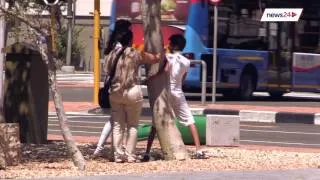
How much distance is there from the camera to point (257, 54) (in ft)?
90.0

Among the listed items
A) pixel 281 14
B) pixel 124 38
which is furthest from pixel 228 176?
pixel 281 14

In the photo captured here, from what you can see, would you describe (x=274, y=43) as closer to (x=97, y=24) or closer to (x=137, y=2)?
(x=137, y=2)

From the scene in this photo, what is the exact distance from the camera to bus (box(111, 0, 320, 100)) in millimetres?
26094

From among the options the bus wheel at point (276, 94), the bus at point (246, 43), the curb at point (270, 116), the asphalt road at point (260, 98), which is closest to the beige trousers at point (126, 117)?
the curb at point (270, 116)

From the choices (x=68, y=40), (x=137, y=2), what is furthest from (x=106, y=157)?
(x=68, y=40)

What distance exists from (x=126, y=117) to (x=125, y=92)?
416 millimetres

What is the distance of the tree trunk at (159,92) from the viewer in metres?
12.1

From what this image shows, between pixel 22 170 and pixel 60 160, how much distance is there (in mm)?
1160

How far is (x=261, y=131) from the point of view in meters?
18.8

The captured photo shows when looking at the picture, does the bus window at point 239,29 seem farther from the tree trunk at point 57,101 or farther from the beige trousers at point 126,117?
the tree trunk at point 57,101

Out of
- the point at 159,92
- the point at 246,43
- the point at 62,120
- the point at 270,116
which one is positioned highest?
the point at 159,92

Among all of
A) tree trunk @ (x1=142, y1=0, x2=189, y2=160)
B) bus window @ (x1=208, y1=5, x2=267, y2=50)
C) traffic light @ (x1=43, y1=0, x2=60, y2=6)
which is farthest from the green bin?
bus window @ (x1=208, y1=5, x2=267, y2=50)

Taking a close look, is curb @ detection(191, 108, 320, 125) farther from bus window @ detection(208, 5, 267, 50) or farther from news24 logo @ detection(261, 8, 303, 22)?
news24 logo @ detection(261, 8, 303, 22)

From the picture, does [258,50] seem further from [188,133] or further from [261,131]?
[188,133]
